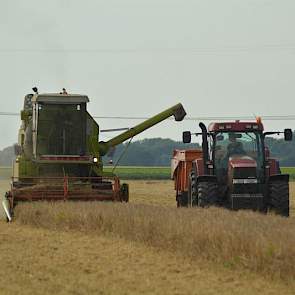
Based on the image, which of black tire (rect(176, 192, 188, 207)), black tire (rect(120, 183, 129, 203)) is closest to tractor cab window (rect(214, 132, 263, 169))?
black tire (rect(120, 183, 129, 203))

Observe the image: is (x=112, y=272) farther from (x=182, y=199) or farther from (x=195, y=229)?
(x=182, y=199)

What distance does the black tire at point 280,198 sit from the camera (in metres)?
14.3

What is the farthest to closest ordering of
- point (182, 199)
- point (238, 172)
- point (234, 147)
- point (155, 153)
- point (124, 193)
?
1. point (155, 153)
2. point (182, 199)
3. point (124, 193)
4. point (234, 147)
5. point (238, 172)

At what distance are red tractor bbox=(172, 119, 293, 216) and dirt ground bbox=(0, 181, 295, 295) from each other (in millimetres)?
3551

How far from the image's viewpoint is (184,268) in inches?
348

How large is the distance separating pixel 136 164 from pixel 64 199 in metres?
115

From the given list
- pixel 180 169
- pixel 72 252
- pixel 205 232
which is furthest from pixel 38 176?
pixel 205 232

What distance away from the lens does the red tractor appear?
47.0 feet

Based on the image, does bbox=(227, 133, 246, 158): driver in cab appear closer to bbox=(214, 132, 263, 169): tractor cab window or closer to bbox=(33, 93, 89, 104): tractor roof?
bbox=(214, 132, 263, 169): tractor cab window

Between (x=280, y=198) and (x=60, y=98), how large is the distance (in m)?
6.45

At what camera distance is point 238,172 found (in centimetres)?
1426

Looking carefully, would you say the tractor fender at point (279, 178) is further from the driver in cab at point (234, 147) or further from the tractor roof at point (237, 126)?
the tractor roof at point (237, 126)

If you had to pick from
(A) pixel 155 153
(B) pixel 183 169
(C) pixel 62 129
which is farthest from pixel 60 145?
(A) pixel 155 153

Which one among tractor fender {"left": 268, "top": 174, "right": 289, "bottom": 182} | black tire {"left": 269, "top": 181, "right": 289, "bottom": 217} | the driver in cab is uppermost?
the driver in cab
